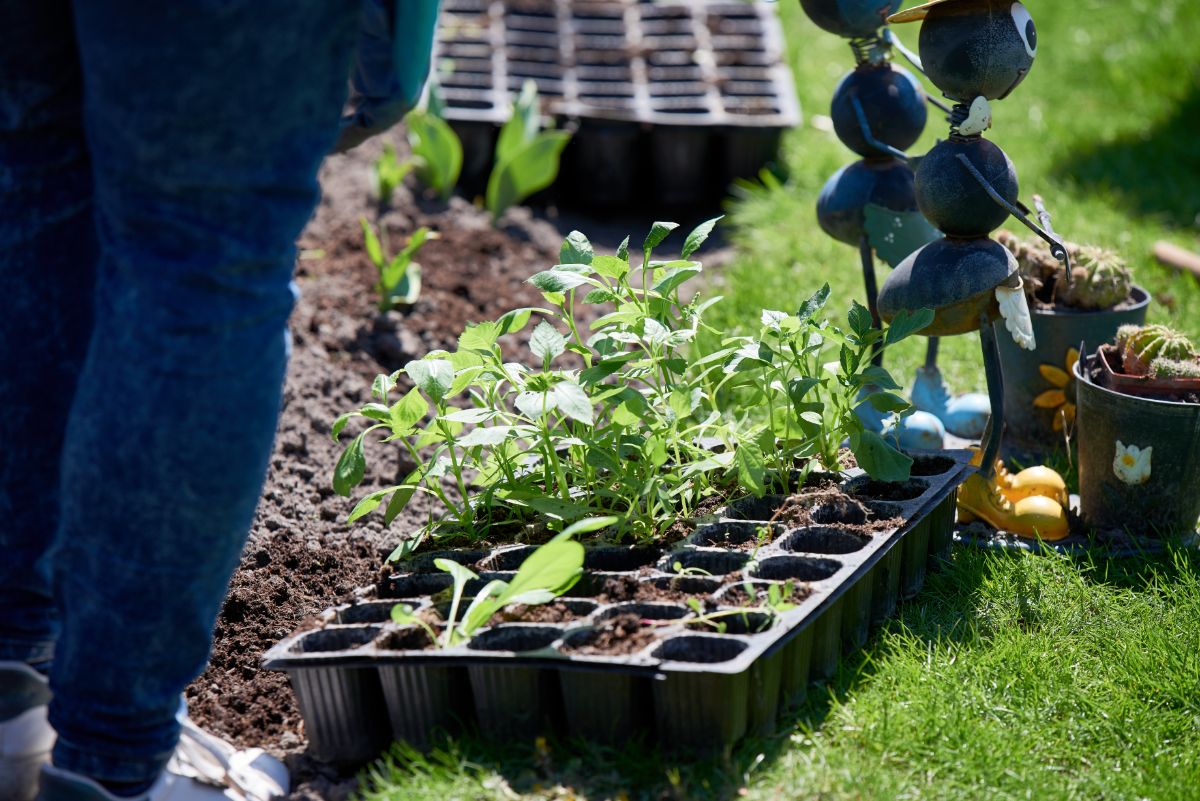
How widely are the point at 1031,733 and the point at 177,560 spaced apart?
3.76ft

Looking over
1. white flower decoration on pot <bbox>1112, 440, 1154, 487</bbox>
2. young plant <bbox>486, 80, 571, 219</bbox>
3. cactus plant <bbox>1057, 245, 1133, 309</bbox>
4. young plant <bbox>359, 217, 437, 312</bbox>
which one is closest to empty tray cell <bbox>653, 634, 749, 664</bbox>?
white flower decoration on pot <bbox>1112, 440, 1154, 487</bbox>

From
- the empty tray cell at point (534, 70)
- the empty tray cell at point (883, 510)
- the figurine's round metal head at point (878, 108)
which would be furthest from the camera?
the empty tray cell at point (534, 70)

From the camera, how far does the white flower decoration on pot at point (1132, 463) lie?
2.19 metres

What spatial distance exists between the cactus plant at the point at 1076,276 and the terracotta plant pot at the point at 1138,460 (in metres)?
0.35

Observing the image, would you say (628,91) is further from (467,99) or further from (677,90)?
(467,99)

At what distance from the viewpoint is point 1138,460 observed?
7.18ft

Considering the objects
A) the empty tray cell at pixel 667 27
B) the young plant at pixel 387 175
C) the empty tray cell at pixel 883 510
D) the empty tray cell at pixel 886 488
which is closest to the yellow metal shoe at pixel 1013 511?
the empty tray cell at pixel 886 488

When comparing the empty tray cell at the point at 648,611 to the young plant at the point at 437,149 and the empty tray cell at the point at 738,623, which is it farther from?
the young plant at the point at 437,149

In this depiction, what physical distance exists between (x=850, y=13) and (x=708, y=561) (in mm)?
1048

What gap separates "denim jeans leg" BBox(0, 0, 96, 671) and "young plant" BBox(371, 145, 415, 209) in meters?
2.47

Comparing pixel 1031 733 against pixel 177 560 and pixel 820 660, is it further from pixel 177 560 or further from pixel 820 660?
pixel 177 560

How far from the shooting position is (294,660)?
167 centimetres

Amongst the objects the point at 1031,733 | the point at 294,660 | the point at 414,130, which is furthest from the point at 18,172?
the point at 414,130

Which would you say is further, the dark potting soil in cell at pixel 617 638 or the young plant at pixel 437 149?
the young plant at pixel 437 149
